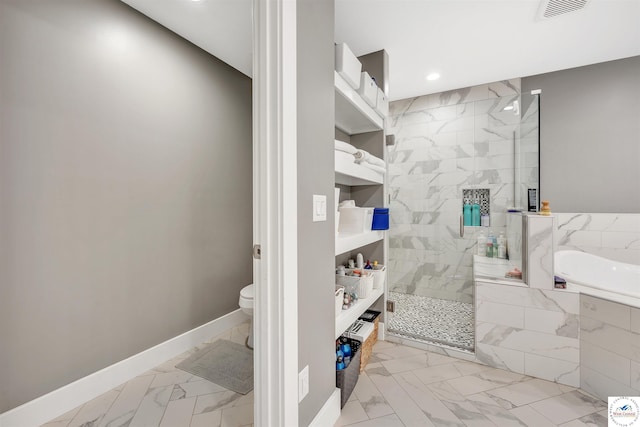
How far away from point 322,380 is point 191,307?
1361 mm

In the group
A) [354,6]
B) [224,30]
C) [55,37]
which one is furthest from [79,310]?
[354,6]

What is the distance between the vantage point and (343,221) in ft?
6.15

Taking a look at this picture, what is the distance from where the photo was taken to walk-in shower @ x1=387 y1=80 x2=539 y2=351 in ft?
7.77

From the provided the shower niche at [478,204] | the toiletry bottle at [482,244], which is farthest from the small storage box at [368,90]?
the toiletry bottle at [482,244]

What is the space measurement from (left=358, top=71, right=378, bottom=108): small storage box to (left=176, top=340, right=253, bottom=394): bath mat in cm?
203

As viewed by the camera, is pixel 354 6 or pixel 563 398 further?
pixel 354 6

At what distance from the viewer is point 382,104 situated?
2100 millimetres

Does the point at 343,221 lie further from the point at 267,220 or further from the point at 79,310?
the point at 79,310

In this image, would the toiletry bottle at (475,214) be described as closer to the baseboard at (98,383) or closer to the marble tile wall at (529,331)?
the marble tile wall at (529,331)

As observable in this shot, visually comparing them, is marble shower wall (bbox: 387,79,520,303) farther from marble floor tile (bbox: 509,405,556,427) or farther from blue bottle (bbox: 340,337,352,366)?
marble floor tile (bbox: 509,405,556,427)

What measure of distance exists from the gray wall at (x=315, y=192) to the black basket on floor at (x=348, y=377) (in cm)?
8

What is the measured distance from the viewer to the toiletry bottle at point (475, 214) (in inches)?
106

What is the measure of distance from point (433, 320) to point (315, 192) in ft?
6.59

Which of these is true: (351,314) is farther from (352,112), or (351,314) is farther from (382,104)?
(382,104)
